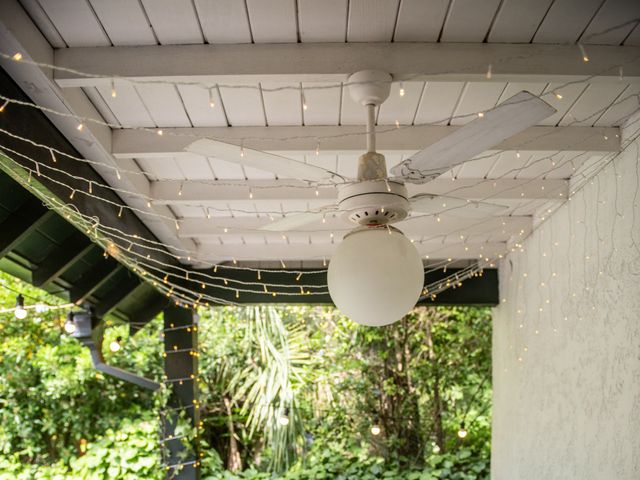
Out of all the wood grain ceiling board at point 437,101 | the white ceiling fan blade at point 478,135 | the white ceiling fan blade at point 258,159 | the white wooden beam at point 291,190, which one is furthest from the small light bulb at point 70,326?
the white ceiling fan blade at point 478,135

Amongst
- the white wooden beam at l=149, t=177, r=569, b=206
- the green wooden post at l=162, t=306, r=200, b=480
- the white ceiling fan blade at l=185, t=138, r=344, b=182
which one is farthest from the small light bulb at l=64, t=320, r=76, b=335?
the white ceiling fan blade at l=185, t=138, r=344, b=182

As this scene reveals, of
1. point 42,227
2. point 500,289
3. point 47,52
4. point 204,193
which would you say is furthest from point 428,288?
point 47,52

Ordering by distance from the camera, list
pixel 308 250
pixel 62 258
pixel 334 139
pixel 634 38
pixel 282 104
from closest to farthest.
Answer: pixel 634 38 < pixel 282 104 < pixel 334 139 < pixel 62 258 < pixel 308 250

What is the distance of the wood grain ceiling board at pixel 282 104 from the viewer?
2637 mm

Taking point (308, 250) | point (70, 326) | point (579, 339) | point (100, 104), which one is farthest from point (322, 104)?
point (70, 326)

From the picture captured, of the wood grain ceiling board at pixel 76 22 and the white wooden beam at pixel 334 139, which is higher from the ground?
the wood grain ceiling board at pixel 76 22

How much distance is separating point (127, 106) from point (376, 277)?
1328 millimetres

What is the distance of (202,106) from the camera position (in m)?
2.80

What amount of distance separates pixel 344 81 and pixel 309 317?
5.74 metres

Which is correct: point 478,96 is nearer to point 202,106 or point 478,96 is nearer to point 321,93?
point 321,93

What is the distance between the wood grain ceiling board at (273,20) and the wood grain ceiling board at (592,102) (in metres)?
1.13

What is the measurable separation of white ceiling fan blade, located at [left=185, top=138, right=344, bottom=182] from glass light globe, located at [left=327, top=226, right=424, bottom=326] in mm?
223

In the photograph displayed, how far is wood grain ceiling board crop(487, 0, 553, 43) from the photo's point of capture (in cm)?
213

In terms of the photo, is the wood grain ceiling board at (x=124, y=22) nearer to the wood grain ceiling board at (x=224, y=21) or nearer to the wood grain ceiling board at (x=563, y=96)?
the wood grain ceiling board at (x=224, y=21)
